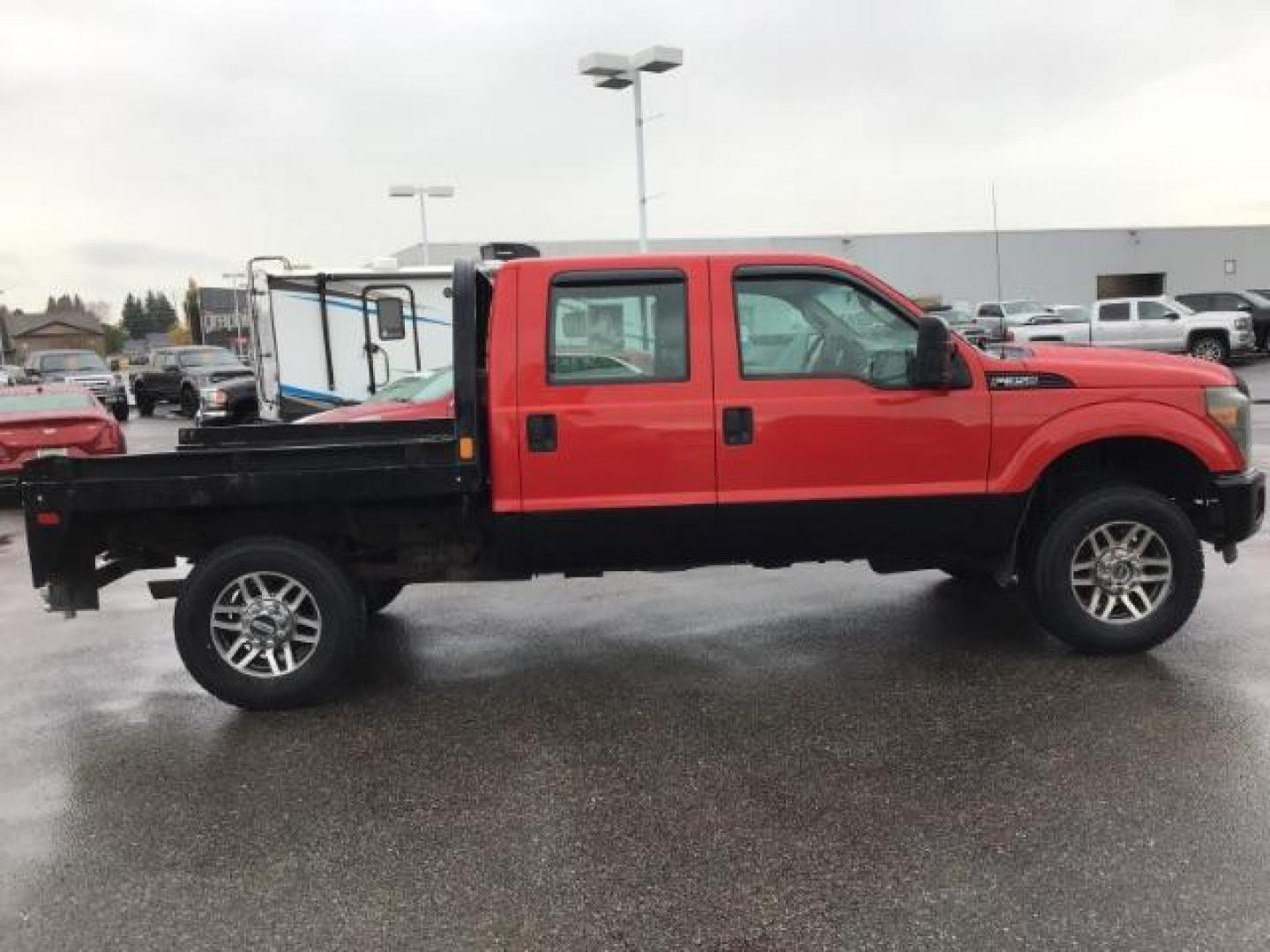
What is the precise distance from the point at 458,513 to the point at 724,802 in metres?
2.04

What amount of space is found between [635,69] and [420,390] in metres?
11.3

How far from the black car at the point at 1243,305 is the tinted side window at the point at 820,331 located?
24973 mm

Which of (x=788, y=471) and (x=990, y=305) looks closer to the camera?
(x=788, y=471)

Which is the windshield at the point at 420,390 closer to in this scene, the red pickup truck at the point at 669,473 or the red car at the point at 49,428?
the red pickup truck at the point at 669,473

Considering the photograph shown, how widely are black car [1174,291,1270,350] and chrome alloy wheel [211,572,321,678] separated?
26.8 metres

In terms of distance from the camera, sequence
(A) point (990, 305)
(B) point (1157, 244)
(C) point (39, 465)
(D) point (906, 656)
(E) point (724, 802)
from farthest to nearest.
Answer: (B) point (1157, 244), (A) point (990, 305), (D) point (906, 656), (C) point (39, 465), (E) point (724, 802)

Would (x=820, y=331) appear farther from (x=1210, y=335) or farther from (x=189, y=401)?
(x=189, y=401)

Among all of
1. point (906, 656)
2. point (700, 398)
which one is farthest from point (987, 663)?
point (700, 398)

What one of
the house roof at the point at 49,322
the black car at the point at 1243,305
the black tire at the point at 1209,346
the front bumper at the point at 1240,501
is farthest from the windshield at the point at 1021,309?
the house roof at the point at 49,322

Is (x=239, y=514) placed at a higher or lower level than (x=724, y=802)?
higher

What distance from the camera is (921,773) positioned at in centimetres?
410

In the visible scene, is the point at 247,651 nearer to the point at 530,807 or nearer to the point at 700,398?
the point at 530,807

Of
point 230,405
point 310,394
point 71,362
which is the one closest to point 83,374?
point 71,362

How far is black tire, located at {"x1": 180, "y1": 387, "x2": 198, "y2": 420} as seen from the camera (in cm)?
2606
